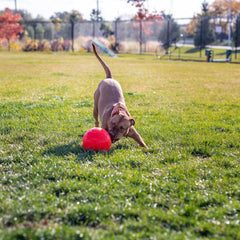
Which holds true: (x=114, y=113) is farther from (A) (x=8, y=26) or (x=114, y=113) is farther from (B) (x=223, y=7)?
(B) (x=223, y=7)

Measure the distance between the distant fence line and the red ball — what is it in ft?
102

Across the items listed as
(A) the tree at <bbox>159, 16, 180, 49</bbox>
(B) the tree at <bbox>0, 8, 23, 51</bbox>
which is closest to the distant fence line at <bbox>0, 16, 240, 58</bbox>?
(A) the tree at <bbox>159, 16, 180, 49</bbox>

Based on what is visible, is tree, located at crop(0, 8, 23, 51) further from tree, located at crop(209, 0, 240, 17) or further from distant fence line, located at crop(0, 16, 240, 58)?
tree, located at crop(209, 0, 240, 17)

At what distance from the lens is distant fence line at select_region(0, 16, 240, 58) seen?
116 feet

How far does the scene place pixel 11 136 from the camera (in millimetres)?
5410

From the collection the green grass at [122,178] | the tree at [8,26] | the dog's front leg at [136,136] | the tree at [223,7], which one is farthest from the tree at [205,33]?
the dog's front leg at [136,136]

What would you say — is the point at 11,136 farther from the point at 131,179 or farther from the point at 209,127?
the point at 209,127

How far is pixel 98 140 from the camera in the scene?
15.1 ft

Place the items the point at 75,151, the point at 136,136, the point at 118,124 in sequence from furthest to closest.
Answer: the point at 136,136 < the point at 118,124 < the point at 75,151

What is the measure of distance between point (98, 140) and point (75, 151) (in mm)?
460

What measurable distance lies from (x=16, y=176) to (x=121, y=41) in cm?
3716

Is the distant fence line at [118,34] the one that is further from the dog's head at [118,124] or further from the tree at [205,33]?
the dog's head at [118,124]

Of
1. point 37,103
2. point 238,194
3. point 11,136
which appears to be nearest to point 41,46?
point 37,103

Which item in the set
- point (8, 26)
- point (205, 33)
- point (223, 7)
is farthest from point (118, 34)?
point (223, 7)
